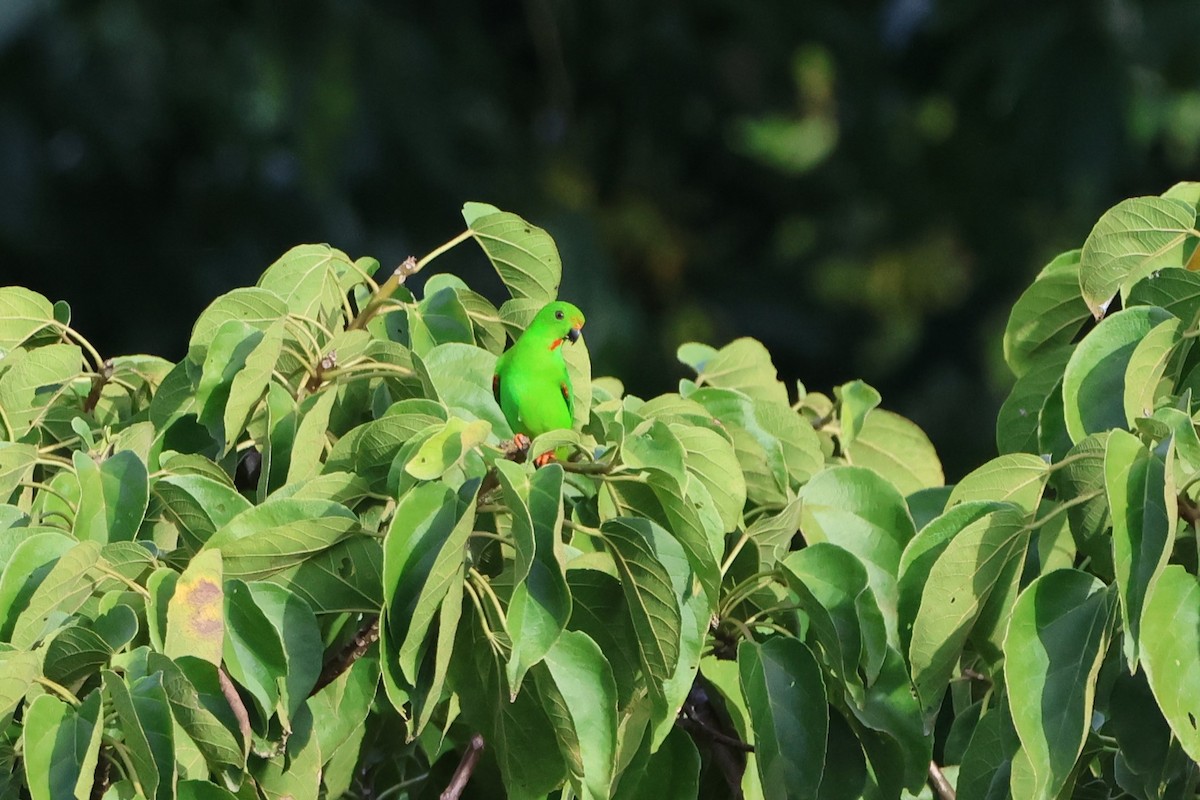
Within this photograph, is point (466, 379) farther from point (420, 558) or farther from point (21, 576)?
point (21, 576)

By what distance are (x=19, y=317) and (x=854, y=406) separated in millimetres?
1038

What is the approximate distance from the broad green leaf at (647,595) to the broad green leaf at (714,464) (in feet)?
0.54

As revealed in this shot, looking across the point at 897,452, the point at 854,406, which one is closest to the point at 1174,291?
A: the point at 854,406

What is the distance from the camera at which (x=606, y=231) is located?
9242mm

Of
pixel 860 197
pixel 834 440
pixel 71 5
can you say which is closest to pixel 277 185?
pixel 71 5

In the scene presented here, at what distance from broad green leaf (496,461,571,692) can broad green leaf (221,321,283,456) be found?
0.34 m

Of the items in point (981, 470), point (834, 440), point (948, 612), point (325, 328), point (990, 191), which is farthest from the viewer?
point (990, 191)

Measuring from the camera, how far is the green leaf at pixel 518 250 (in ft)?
5.96

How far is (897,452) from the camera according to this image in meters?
2.05

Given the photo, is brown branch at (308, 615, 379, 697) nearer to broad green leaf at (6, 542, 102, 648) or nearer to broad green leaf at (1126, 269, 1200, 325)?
broad green leaf at (6, 542, 102, 648)

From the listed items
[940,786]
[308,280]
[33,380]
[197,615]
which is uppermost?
[308,280]

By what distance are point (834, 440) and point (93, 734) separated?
3.84 ft

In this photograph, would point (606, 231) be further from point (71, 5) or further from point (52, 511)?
point (52, 511)

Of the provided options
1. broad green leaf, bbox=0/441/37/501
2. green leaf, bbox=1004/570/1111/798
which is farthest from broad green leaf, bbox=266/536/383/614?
green leaf, bbox=1004/570/1111/798
